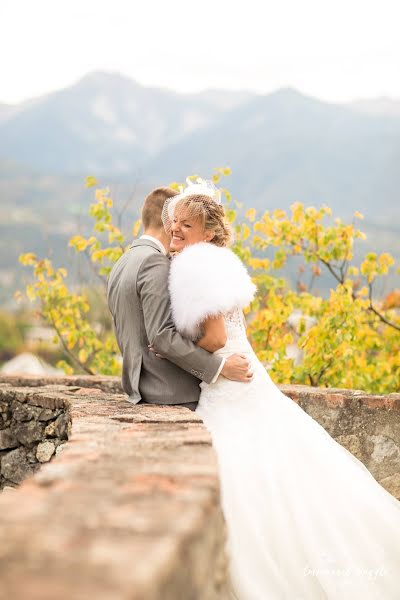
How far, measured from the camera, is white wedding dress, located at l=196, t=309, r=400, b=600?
285 cm

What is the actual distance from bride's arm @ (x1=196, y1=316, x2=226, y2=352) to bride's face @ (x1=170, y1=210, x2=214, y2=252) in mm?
393

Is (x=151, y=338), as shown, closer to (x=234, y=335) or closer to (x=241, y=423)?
(x=234, y=335)

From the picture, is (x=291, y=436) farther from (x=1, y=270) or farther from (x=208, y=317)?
(x=1, y=270)

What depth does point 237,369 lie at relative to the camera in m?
3.40

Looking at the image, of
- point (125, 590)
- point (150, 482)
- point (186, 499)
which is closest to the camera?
point (125, 590)

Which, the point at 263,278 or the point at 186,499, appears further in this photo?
the point at 263,278

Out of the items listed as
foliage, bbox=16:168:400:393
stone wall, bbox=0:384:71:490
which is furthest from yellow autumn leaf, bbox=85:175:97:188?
stone wall, bbox=0:384:71:490

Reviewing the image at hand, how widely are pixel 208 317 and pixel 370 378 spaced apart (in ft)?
13.6

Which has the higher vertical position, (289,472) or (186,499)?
(186,499)

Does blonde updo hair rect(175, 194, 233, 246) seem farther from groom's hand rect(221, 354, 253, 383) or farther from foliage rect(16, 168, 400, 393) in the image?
foliage rect(16, 168, 400, 393)

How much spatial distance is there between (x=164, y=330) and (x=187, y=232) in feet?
1.53

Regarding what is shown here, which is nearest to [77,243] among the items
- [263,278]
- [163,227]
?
[263,278]

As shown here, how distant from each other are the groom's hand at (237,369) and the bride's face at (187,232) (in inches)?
22.0

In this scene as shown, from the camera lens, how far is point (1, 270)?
92562mm
